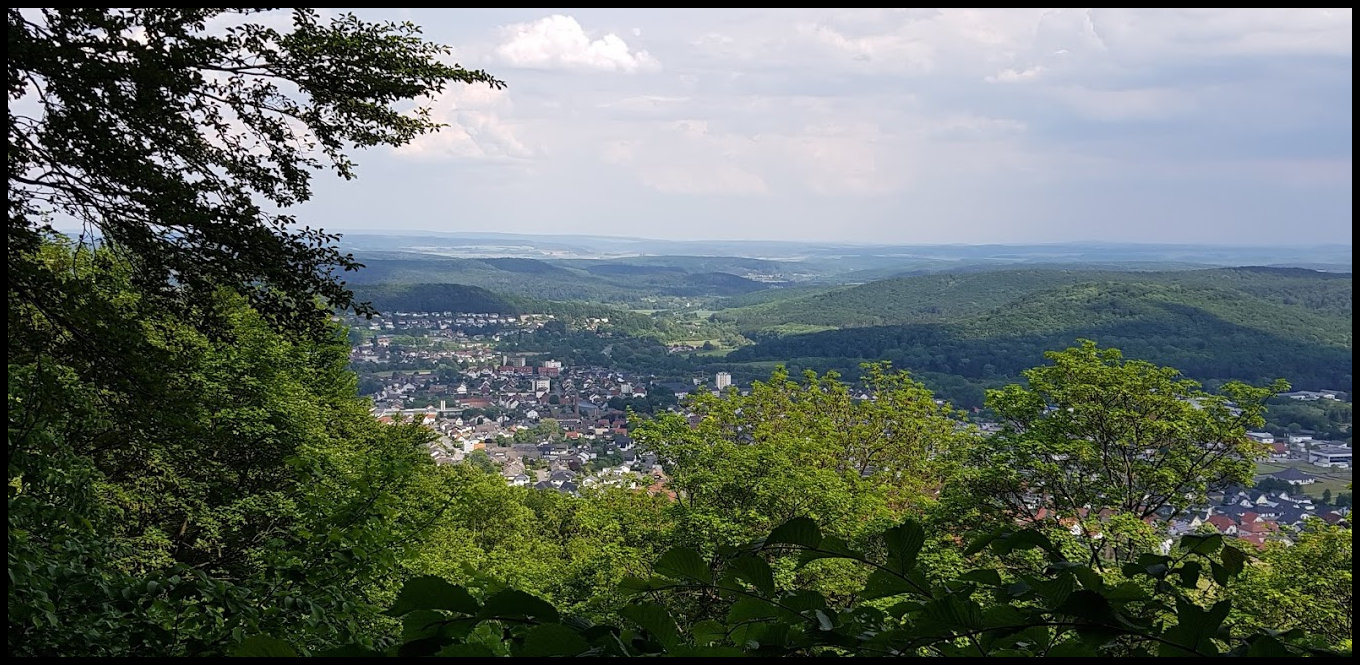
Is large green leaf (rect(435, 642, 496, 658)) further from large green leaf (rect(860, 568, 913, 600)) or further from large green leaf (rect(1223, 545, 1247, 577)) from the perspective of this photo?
large green leaf (rect(1223, 545, 1247, 577))

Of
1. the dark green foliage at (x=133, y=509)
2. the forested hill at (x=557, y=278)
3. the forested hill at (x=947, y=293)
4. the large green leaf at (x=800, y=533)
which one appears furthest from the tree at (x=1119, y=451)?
the forested hill at (x=557, y=278)

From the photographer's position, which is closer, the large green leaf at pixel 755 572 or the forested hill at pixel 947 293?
the large green leaf at pixel 755 572

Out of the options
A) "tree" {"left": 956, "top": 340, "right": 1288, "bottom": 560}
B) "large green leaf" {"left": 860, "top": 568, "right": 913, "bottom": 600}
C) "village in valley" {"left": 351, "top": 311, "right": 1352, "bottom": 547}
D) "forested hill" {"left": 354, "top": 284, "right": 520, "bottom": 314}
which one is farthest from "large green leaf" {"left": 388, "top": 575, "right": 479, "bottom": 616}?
"forested hill" {"left": 354, "top": 284, "right": 520, "bottom": 314}

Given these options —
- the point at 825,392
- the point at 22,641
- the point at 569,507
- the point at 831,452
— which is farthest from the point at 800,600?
the point at 569,507

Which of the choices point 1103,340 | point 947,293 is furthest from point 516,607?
point 947,293

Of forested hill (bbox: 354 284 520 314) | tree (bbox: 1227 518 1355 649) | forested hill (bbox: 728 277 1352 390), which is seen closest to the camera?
tree (bbox: 1227 518 1355 649)

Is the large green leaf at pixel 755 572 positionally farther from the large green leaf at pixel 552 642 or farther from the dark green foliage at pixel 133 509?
the dark green foliage at pixel 133 509

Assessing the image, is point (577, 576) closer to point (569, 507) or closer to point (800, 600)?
point (569, 507)
